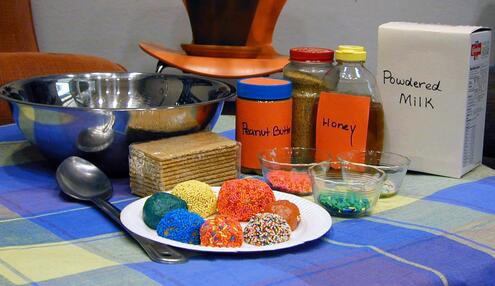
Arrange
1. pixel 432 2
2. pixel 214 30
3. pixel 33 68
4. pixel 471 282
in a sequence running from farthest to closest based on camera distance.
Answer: pixel 432 2
pixel 214 30
pixel 33 68
pixel 471 282

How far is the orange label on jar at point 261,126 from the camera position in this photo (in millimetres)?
822

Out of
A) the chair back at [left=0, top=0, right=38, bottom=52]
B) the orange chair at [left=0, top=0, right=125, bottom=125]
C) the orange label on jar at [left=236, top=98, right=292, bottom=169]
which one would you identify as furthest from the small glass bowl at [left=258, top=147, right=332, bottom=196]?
the chair back at [left=0, top=0, right=38, bottom=52]

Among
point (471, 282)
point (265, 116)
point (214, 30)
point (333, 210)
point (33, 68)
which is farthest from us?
point (214, 30)

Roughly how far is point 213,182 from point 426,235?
25 centimetres

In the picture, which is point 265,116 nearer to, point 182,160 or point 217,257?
point 182,160

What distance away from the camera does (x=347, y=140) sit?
0.83 m

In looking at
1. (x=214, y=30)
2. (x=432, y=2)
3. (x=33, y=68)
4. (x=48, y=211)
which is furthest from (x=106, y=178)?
(x=432, y=2)

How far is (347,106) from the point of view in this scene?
2.69ft

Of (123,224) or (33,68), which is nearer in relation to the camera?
(123,224)

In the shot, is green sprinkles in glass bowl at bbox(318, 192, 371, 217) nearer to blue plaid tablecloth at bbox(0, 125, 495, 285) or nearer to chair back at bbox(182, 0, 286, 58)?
blue plaid tablecloth at bbox(0, 125, 495, 285)

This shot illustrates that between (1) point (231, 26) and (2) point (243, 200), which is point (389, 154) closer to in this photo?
(2) point (243, 200)

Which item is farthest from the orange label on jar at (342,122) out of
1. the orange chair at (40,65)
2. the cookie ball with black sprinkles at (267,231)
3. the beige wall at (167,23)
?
the beige wall at (167,23)

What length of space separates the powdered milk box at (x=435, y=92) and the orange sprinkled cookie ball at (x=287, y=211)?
0.28 meters

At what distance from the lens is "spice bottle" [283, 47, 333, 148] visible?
85 centimetres
